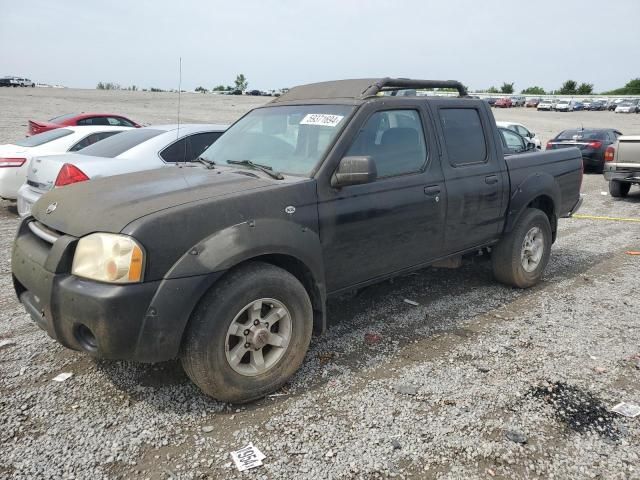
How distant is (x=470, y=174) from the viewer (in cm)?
450

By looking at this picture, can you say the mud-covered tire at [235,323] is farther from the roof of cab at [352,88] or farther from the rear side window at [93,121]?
the rear side window at [93,121]

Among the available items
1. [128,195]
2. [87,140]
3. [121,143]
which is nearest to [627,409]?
[128,195]

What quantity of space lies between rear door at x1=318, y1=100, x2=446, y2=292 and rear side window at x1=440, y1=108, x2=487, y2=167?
25 cm

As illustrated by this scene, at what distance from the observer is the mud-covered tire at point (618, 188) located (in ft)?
37.9

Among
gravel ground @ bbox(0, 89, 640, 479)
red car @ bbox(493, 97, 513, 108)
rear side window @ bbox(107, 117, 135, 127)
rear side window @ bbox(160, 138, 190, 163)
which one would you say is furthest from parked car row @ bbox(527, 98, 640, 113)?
gravel ground @ bbox(0, 89, 640, 479)

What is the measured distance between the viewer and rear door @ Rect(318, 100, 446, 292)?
140 inches

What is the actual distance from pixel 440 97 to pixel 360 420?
9.62ft

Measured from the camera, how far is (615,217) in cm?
952

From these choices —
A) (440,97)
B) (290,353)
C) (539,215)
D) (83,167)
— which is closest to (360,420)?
(290,353)

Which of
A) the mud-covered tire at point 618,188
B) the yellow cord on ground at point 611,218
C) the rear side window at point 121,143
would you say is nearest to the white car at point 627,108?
the mud-covered tire at point 618,188

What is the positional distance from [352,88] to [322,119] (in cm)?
47

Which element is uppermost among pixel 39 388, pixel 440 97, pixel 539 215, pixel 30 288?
pixel 440 97

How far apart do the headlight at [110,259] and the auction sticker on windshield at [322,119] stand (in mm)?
1725

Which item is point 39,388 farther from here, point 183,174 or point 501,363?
point 501,363
